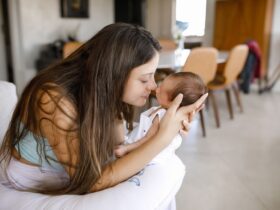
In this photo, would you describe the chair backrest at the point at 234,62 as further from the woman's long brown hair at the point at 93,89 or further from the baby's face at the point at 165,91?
the woman's long brown hair at the point at 93,89

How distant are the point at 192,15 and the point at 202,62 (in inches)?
131

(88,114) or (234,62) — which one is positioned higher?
(88,114)

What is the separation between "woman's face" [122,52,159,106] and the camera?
961 millimetres

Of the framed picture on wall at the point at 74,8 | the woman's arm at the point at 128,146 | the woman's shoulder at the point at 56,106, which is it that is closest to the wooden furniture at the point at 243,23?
the framed picture on wall at the point at 74,8

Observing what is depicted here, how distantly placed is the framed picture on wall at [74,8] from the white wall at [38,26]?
0.23 ft

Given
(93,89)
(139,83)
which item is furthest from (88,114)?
(139,83)

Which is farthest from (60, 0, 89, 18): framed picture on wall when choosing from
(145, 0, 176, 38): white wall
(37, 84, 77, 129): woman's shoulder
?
(37, 84, 77, 129): woman's shoulder

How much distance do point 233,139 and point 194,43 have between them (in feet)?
12.1

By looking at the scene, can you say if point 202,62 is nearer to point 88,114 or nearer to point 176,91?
point 176,91

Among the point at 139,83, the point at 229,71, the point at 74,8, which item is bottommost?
the point at 229,71

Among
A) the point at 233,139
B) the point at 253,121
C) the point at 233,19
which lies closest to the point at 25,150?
the point at 233,139

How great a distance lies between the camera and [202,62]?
2.82m

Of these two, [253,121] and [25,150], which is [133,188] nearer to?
[25,150]

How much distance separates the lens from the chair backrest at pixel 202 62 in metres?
2.73
